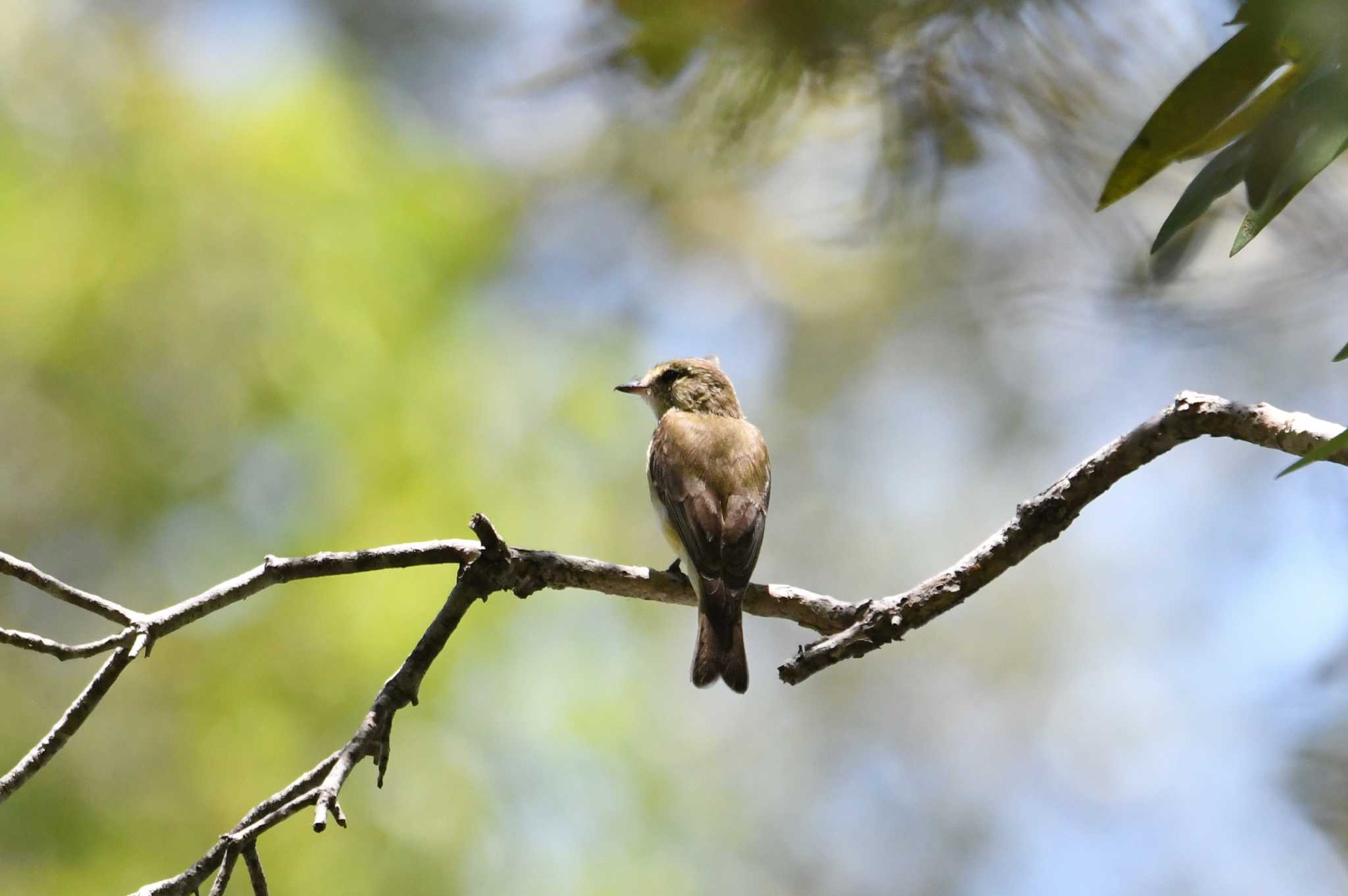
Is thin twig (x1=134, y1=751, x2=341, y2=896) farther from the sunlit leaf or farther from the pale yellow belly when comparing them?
the sunlit leaf

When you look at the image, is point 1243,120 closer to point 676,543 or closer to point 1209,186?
point 1209,186

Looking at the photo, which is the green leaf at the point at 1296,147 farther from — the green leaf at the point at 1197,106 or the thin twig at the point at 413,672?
the thin twig at the point at 413,672

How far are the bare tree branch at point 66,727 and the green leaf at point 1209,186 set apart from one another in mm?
1535

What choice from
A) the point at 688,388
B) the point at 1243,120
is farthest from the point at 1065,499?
the point at 688,388

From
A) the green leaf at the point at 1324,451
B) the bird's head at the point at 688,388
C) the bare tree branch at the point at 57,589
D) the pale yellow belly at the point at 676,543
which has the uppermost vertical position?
the bird's head at the point at 688,388

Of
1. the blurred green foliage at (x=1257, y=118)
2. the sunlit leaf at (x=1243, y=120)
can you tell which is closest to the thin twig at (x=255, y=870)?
the blurred green foliage at (x=1257, y=118)

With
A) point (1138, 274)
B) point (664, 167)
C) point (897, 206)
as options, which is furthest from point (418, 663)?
point (664, 167)

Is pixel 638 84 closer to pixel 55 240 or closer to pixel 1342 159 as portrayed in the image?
pixel 1342 159

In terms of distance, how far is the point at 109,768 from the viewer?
5.69 metres

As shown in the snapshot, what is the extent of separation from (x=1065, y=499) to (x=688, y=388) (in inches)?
99.7

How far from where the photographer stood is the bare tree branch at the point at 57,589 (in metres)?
1.72

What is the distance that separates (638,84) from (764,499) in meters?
1.81

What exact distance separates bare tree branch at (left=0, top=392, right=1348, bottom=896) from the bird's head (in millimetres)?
A: 2072

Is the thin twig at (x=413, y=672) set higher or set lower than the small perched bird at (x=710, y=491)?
lower
